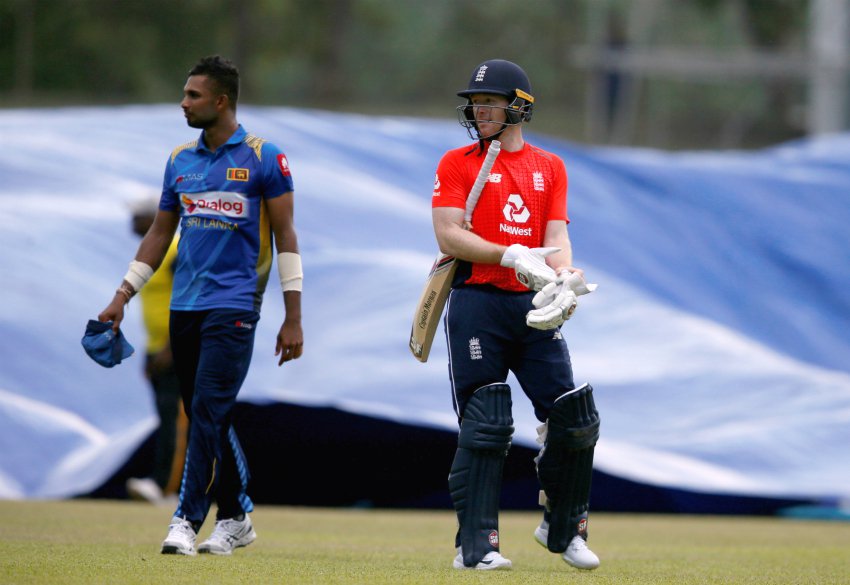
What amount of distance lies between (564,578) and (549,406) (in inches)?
29.9

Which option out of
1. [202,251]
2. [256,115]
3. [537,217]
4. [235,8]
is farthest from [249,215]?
[235,8]

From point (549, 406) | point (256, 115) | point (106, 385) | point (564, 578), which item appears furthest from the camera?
point (256, 115)

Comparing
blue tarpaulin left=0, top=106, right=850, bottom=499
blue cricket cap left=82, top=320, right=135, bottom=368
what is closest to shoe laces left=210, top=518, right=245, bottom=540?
blue cricket cap left=82, top=320, right=135, bottom=368

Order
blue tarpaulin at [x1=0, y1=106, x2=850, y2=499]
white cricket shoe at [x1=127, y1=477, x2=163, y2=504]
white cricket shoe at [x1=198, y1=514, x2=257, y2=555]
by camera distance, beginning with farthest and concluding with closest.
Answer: blue tarpaulin at [x1=0, y1=106, x2=850, y2=499] < white cricket shoe at [x1=127, y1=477, x2=163, y2=504] < white cricket shoe at [x1=198, y1=514, x2=257, y2=555]

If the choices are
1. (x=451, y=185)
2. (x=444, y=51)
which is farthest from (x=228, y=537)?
(x=444, y=51)

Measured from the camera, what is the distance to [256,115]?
1173 cm

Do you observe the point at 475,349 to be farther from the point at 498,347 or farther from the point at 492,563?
the point at 492,563

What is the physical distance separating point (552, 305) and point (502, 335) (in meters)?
0.39

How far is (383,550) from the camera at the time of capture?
627 cm

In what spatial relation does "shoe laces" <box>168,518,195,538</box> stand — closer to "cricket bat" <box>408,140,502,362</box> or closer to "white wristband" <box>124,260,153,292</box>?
"white wristband" <box>124,260,153,292</box>

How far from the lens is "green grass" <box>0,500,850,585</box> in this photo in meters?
4.77

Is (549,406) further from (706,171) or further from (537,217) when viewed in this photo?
(706,171)

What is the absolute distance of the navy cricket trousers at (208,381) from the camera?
221 inches

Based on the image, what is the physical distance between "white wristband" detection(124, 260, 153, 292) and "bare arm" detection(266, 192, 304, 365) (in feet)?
1.91
